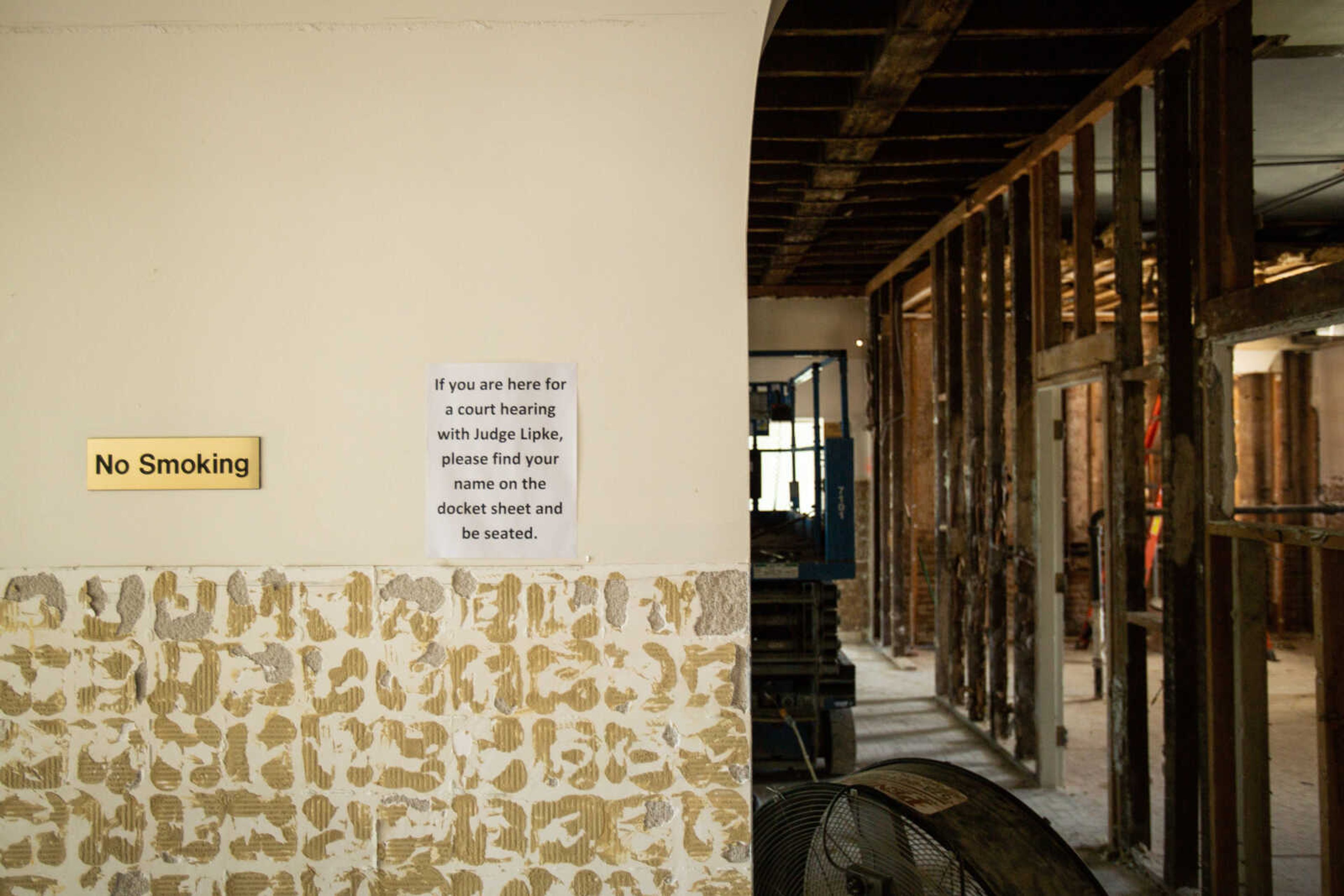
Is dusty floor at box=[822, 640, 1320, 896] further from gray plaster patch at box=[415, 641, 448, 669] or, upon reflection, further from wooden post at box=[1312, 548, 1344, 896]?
gray plaster patch at box=[415, 641, 448, 669]

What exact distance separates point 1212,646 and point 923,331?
6366 millimetres

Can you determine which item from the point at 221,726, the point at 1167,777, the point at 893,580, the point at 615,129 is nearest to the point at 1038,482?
the point at 1167,777

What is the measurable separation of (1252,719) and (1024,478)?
213 cm

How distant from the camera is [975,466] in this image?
19.8 ft

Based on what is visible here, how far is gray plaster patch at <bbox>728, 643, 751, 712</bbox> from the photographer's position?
175 centimetres

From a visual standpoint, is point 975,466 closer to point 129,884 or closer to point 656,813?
point 656,813

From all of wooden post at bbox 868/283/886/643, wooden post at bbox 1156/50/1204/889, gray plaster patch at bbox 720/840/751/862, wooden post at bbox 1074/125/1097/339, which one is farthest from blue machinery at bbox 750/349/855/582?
gray plaster patch at bbox 720/840/751/862

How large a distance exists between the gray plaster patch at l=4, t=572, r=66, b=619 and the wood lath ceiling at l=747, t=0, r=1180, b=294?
262 cm

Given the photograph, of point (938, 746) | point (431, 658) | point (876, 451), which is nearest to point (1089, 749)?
point (938, 746)

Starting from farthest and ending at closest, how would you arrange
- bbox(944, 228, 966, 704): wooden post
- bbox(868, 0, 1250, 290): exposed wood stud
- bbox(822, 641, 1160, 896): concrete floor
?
1. bbox(944, 228, 966, 704): wooden post
2. bbox(822, 641, 1160, 896): concrete floor
3. bbox(868, 0, 1250, 290): exposed wood stud

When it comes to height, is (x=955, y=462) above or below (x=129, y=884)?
above

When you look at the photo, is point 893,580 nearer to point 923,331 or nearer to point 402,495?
point 923,331

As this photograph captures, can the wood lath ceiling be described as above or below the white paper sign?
above

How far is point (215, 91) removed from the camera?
177cm
